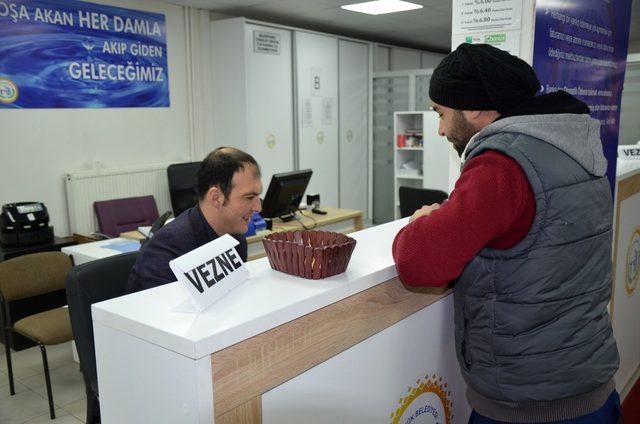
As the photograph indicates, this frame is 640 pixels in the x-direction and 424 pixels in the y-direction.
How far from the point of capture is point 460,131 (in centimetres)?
140

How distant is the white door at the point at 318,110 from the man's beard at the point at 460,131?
206 inches

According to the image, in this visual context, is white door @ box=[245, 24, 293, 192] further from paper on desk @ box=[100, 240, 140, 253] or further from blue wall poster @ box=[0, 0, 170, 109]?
paper on desk @ box=[100, 240, 140, 253]

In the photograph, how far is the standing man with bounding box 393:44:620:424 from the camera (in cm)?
117

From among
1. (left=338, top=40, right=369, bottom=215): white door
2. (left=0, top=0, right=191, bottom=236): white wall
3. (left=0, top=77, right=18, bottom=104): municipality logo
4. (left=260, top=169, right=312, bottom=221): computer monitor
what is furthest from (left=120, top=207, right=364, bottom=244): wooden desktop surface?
(left=338, top=40, right=369, bottom=215): white door

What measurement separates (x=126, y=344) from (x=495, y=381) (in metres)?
0.82

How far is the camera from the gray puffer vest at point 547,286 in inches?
47.3

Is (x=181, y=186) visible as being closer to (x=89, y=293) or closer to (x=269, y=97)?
(x=269, y=97)

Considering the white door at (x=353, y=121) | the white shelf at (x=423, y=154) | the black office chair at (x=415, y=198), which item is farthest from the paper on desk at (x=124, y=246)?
the white door at (x=353, y=121)

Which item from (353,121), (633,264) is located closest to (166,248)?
(633,264)

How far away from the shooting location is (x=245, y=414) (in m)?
1.05

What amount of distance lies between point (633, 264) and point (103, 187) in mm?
4239

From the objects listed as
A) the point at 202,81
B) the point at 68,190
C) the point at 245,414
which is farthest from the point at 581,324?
the point at 202,81

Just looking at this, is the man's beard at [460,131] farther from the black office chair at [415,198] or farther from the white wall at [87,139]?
the white wall at [87,139]

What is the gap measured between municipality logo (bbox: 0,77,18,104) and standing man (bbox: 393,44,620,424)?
4233mm
